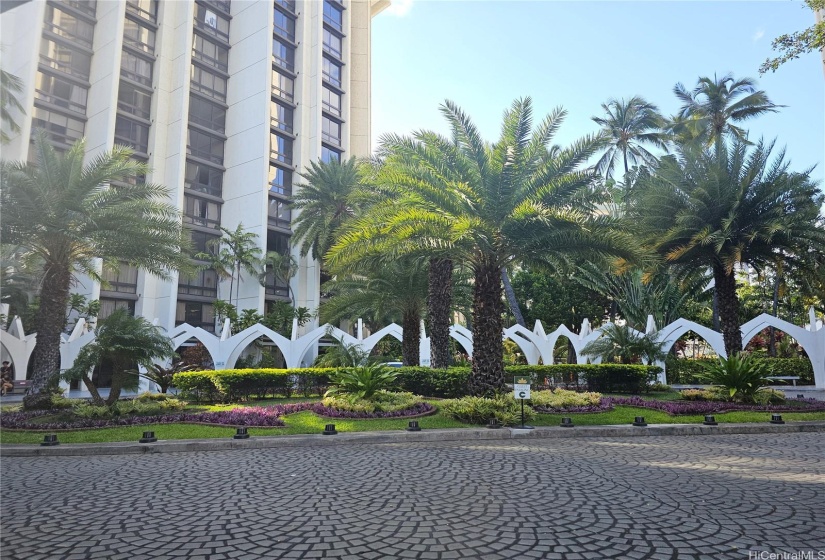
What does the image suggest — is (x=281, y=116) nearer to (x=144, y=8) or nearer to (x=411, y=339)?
(x=144, y=8)

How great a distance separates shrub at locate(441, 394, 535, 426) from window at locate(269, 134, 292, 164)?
111 feet

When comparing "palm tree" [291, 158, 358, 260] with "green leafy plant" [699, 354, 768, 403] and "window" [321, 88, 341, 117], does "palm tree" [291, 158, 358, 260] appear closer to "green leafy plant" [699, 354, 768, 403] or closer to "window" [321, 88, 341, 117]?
"window" [321, 88, 341, 117]

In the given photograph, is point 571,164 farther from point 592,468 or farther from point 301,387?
point 301,387

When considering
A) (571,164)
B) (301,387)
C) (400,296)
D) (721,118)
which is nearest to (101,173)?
(301,387)

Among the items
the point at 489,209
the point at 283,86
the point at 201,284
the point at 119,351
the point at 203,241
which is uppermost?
the point at 283,86

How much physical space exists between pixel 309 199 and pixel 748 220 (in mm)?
26357

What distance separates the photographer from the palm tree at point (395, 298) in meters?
20.9

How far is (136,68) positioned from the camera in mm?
37656

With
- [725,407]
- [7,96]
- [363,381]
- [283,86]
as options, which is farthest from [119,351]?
[283,86]

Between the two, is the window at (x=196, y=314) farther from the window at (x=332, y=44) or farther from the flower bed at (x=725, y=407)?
the flower bed at (x=725, y=407)

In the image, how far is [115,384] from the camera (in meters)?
13.8

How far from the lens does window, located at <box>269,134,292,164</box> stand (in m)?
41.5

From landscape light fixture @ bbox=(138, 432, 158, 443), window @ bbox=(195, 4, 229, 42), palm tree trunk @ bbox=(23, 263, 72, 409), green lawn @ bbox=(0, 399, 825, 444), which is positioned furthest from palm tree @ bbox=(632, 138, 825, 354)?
window @ bbox=(195, 4, 229, 42)

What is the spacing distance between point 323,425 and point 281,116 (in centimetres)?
3660
